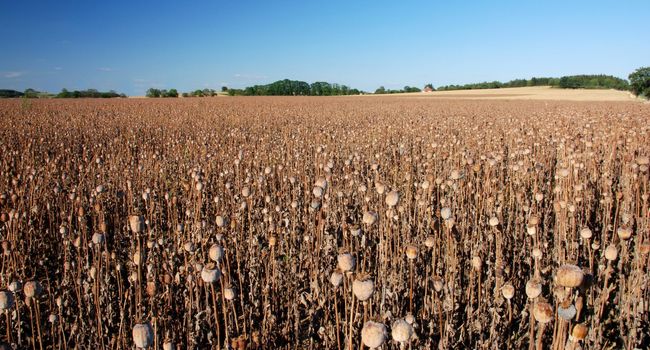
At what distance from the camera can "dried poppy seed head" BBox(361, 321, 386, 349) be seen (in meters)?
1.42

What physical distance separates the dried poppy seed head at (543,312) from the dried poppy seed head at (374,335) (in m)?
0.66

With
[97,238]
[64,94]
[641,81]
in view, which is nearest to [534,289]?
[97,238]

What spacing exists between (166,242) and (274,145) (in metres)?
6.17

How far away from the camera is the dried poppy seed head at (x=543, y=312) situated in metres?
1.61

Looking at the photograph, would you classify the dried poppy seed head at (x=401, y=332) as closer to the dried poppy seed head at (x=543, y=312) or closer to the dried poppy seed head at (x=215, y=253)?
the dried poppy seed head at (x=543, y=312)

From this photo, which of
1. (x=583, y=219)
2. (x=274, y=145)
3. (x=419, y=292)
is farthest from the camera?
(x=274, y=145)

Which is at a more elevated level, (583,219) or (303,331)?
(583,219)

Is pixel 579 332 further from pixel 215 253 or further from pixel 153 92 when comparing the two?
pixel 153 92

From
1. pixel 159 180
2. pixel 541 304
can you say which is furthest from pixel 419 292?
pixel 159 180

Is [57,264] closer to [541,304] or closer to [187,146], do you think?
[541,304]

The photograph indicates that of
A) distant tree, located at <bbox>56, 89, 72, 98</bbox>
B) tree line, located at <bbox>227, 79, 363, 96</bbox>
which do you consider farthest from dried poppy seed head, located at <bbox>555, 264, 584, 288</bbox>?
tree line, located at <bbox>227, 79, 363, 96</bbox>

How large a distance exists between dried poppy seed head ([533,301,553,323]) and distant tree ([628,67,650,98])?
153 ft

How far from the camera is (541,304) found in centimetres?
165

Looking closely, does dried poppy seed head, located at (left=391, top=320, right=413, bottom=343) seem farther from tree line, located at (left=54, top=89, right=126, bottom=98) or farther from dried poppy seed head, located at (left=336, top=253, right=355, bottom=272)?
tree line, located at (left=54, top=89, right=126, bottom=98)
